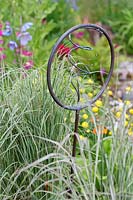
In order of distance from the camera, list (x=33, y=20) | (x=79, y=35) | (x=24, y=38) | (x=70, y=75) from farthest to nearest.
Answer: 1. (x=79, y=35)
2. (x=33, y=20)
3. (x=24, y=38)
4. (x=70, y=75)

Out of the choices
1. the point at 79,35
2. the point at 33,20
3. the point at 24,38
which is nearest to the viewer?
the point at 24,38

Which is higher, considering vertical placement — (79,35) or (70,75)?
(79,35)

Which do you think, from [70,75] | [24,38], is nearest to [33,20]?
[24,38]

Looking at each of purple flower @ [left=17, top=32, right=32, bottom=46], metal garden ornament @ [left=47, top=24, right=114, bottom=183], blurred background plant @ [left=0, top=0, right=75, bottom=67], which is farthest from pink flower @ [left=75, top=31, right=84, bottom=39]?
metal garden ornament @ [left=47, top=24, right=114, bottom=183]

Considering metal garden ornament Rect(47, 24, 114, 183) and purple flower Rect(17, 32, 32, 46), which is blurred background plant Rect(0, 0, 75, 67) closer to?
purple flower Rect(17, 32, 32, 46)

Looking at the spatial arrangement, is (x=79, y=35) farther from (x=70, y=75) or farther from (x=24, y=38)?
(x=70, y=75)

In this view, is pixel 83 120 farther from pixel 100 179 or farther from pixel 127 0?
pixel 127 0

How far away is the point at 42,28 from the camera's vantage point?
511 centimetres

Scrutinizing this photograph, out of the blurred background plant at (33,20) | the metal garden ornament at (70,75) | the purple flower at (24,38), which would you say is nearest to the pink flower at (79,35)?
the blurred background plant at (33,20)

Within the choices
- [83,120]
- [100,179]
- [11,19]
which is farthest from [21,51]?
[100,179]

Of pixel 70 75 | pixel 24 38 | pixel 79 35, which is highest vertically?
pixel 79 35

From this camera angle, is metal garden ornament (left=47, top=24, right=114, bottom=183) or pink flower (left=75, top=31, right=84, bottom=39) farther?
pink flower (left=75, top=31, right=84, bottom=39)

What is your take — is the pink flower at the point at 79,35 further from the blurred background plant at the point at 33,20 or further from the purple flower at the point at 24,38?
the purple flower at the point at 24,38

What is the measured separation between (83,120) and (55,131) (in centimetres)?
68
